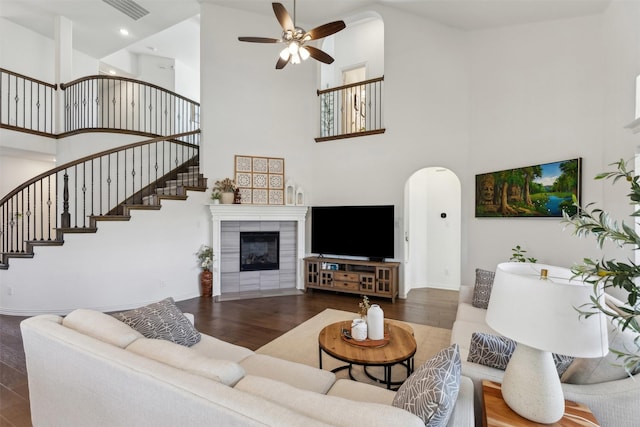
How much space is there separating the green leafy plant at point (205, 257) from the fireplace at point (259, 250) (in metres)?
0.54

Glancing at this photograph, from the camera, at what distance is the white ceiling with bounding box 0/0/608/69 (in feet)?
12.3

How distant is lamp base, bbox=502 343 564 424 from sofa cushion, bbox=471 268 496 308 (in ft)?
7.04

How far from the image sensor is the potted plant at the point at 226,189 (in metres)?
5.23

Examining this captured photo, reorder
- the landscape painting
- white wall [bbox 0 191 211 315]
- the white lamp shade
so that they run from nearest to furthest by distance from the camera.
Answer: the white lamp shade → the landscape painting → white wall [bbox 0 191 211 315]

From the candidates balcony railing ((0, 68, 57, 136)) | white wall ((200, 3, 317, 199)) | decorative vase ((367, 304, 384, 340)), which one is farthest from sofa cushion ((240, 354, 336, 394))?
balcony railing ((0, 68, 57, 136))

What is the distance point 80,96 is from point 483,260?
26.1 feet

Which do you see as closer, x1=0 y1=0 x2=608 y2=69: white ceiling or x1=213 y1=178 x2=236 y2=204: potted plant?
x1=0 y1=0 x2=608 y2=69: white ceiling

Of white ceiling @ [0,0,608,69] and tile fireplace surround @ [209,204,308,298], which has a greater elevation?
white ceiling @ [0,0,608,69]

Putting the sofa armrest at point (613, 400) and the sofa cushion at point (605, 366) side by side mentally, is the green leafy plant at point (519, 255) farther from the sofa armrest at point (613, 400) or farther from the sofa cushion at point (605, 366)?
the sofa armrest at point (613, 400)

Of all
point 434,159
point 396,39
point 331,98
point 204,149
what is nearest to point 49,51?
point 204,149

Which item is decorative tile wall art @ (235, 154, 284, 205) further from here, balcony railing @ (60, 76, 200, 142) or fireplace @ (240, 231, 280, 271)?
balcony railing @ (60, 76, 200, 142)

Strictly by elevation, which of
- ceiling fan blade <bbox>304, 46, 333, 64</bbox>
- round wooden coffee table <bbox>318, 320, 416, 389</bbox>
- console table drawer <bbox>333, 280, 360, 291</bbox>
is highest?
ceiling fan blade <bbox>304, 46, 333, 64</bbox>

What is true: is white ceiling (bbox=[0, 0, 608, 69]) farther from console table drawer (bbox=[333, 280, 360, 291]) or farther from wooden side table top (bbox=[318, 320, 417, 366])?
console table drawer (bbox=[333, 280, 360, 291])

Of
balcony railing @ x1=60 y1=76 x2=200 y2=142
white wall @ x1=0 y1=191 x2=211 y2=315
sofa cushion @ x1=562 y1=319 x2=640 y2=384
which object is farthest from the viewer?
balcony railing @ x1=60 y1=76 x2=200 y2=142
